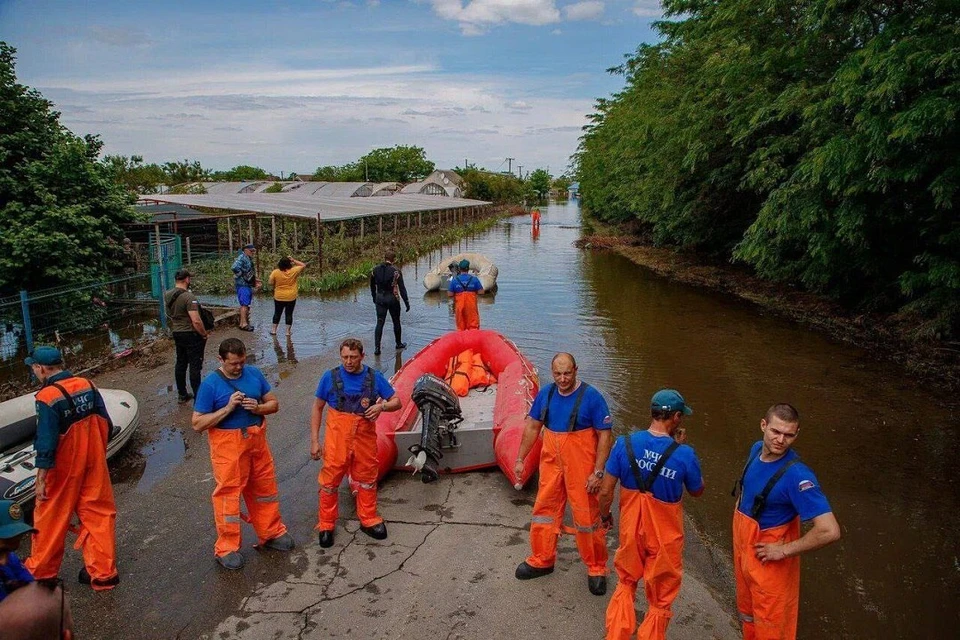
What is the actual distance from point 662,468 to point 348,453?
7.85 ft

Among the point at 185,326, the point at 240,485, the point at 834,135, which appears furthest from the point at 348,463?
the point at 834,135

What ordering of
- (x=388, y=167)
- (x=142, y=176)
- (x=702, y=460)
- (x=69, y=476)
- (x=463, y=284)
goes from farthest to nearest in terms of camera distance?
(x=388, y=167) → (x=142, y=176) → (x=463, y=284) → (x=702, y=460) → (x=69, y=476)

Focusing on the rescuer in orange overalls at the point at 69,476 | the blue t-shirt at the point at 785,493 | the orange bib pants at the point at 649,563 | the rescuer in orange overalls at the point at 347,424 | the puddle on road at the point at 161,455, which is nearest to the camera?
the blue t-shirt at the point at 785,493

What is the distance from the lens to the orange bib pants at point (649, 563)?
11.5ft

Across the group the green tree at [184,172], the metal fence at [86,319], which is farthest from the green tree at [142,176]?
the metal fence at [86,319]

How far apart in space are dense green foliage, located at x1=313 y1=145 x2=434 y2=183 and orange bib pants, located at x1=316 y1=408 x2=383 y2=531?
261 feet

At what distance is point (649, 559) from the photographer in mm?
3572

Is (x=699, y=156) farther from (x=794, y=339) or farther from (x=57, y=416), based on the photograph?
(x=57, y=416)

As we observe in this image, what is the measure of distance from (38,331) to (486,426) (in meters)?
8.11

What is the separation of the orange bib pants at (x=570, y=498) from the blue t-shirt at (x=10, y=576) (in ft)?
9.41

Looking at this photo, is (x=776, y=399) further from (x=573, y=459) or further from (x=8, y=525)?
(x=8, y=525)

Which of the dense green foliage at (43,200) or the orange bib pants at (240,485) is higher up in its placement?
the dense green foliage at (43,200)

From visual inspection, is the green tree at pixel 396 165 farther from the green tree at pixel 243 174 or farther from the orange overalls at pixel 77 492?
the orange overalls at pixel 77 492

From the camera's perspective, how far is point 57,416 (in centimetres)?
398
